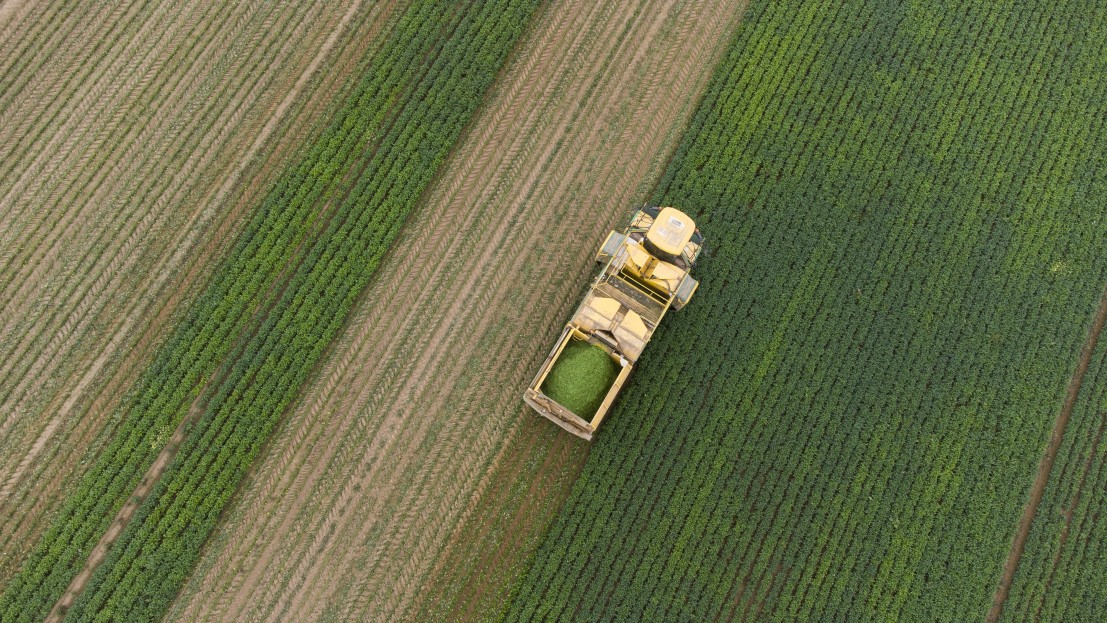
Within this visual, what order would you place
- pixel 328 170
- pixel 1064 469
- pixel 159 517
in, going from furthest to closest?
pixel 328 170, pixel 1064 469, pixel 159 517

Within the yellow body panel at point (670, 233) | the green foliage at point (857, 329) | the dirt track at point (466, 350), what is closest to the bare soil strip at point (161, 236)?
the dirt track at point (466, 350)

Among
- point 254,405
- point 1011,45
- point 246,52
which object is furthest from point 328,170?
point 1011,45

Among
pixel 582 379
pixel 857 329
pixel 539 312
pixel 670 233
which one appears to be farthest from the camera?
pixel 857 329

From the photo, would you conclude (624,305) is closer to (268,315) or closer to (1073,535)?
(268,315)

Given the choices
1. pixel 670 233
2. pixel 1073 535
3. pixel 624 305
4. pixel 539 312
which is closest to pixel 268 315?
pixel 539 312

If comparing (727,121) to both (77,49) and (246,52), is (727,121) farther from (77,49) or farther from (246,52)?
(77,49)

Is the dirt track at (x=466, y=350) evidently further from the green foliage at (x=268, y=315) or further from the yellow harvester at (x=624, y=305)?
the yellow harvester at (x=624, y=305)
